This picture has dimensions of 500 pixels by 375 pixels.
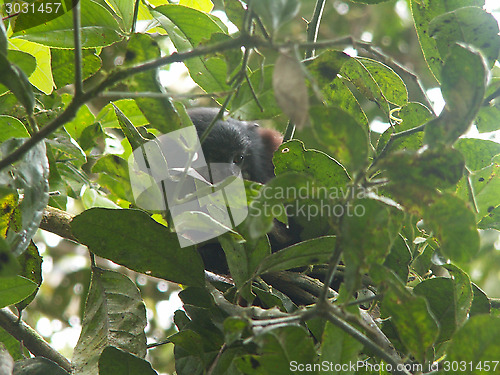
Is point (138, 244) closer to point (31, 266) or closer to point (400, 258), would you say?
point (31, 266)

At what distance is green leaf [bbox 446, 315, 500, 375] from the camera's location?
2.03 ft

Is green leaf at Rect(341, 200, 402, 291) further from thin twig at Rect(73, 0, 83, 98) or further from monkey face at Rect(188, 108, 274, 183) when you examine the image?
monkey face at Rect(188, 108, 274, 183)

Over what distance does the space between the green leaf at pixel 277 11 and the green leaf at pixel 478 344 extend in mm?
414

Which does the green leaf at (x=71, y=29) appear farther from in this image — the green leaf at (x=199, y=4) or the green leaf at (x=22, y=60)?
the green leaf at (x=199, y=4)

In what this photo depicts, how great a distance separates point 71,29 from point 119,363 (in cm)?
65

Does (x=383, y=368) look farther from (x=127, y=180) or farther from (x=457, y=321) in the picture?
(x=127, y=180)

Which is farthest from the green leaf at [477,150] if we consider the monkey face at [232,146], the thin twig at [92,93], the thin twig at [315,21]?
the monkey face at [232,146]

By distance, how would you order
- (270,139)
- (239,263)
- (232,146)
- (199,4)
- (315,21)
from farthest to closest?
(270,139)
(232,146)
(199,4)
(315,21)
(239,263)

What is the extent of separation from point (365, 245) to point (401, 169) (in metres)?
0.10

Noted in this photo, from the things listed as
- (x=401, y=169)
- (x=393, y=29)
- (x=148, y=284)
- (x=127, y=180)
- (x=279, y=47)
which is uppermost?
(x=279, y=47)

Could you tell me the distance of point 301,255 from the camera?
84cm

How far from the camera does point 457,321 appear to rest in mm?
805

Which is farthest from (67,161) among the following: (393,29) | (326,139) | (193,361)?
(393,29)

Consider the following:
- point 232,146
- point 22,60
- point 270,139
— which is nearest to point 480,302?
point 22,60
